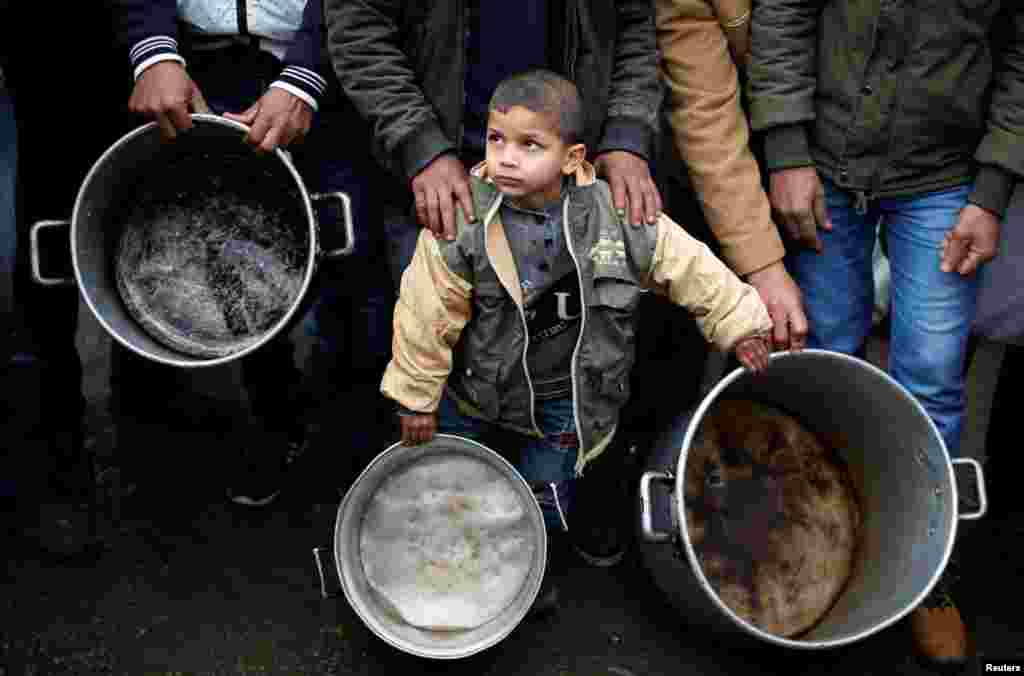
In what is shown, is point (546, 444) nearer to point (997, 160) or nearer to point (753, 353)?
point (753, 353)

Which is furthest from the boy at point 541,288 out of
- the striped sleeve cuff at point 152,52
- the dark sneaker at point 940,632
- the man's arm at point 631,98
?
the dark sneaker at point 940,632

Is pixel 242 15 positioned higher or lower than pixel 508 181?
higher

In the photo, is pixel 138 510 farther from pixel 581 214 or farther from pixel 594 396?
pixel 581 214

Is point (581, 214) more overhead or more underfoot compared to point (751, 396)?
more overhead

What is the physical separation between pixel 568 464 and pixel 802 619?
69 centimetres

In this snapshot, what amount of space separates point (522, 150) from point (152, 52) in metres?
0.83

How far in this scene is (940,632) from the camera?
244 centimetres

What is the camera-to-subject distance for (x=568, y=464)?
2398 millimetres

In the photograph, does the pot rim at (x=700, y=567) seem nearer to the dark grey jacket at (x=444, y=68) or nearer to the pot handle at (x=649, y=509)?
the pot handle at (x=649, y=509)

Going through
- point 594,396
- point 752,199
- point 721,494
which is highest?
point 752,199

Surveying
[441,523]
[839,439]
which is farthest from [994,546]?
[441,523]

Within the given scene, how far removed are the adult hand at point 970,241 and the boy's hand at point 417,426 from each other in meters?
1.20

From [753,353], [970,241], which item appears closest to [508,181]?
[753,353]

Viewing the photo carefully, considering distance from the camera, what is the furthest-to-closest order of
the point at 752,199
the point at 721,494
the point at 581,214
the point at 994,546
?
1. the point at 994,546
2. the point at 721,494
3. the point at 752,199
4. the point at 581,214
